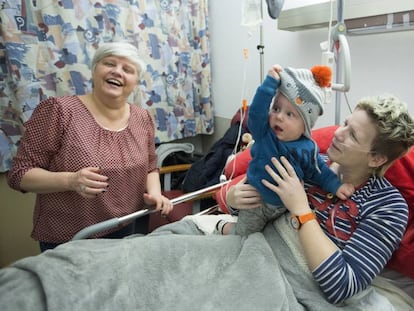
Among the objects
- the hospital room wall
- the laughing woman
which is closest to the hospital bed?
the laughing woman

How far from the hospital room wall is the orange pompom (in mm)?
751

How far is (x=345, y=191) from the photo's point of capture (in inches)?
37.8

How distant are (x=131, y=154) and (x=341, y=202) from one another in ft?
2.70

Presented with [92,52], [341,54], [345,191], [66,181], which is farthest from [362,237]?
[92,52]

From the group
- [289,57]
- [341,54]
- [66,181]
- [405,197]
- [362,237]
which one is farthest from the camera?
[289,57]

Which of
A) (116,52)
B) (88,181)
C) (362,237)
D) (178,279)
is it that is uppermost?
(116,52)

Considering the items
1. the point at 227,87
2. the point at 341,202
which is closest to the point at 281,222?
the point at 341,202

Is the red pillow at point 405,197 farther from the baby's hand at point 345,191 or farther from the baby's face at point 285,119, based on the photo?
the baby's face at point 285,119

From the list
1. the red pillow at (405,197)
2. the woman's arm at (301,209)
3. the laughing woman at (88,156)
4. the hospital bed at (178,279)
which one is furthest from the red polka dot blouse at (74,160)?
the red pillow at (405,197)

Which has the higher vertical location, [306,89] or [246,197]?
[306,89]

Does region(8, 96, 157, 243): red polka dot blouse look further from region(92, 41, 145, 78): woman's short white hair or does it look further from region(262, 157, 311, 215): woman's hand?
region(262, 157, 311, 215): woman's hand

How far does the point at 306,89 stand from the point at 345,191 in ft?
1.10

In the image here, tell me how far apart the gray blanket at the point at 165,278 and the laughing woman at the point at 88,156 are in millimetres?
293

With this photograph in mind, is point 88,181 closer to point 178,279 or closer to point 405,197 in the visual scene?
point 178,279
